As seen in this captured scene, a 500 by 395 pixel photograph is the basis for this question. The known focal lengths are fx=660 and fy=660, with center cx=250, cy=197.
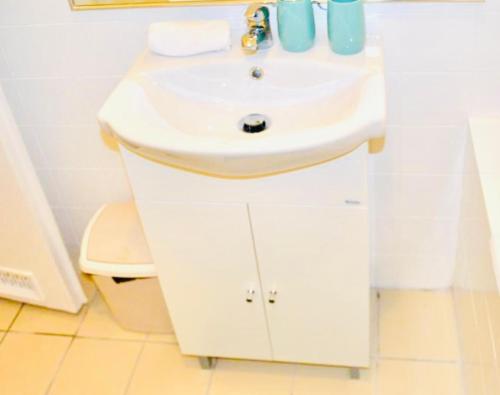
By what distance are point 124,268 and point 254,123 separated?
2.13 feet

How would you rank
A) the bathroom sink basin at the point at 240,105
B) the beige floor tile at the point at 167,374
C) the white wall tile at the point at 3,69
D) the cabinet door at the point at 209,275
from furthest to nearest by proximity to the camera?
the beige floor tile at the point at 167,374 → the white wall tile at the point at 3,69 → the cabinet door at the point at 209,275 → the bathroom sink basin at the point at 240,105

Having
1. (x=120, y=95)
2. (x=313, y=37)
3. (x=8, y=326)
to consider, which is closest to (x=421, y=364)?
(x=313, y=37)

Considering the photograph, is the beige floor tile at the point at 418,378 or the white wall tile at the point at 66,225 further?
the white wall tile at the point at 66,225

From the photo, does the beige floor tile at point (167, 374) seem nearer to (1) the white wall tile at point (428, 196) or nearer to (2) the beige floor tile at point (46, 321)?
(2) the beige floor tile at point (46, 321)

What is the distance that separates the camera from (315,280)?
1.64 metres

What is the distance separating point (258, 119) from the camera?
59.0 inches

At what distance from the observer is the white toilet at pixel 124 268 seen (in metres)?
1.89

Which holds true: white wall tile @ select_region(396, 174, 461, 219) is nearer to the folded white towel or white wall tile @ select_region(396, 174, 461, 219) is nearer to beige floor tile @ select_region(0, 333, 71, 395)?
the folded white towel

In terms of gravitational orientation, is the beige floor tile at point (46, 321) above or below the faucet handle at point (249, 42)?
below

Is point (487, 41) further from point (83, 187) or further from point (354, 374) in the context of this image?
point (83, 187)

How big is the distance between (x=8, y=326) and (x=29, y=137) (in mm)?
659

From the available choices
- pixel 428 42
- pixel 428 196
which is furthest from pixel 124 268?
pixel 428 42

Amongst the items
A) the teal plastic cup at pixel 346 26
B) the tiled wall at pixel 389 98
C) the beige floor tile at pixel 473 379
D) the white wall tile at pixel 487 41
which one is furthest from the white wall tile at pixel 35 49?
the beige floor tile at pixel 473 379

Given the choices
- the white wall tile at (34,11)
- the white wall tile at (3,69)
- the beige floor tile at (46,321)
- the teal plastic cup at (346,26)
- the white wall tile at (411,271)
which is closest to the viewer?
the teal plastic cup at (346,26)
